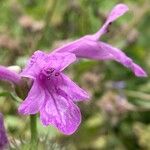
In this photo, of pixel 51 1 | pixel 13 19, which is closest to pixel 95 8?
pixel 51 1

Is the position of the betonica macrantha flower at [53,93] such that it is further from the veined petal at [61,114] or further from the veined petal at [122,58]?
the veined petal at [122,58]

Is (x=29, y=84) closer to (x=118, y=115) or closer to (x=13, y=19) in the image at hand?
(x=118, y=115)

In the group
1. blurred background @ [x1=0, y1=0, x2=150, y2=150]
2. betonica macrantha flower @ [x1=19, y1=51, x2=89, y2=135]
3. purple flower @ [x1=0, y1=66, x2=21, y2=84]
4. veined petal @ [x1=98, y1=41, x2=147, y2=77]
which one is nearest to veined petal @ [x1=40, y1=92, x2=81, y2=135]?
betonica macrantha flower @ [x1=19, y1=51, x2=89, y2=135]

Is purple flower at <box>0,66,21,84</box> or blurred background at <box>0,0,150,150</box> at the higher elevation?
purple flower at <box>0,66,21,84</box>

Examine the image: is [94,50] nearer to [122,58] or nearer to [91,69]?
[122,58]

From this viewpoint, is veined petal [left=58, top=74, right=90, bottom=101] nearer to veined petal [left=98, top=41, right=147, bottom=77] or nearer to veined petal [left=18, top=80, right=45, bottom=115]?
veined petal [left=18, top=80, right=45, bottom=115]

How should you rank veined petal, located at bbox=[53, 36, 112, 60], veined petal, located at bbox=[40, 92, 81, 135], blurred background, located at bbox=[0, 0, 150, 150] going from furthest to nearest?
blurred background, located at bbox=[0, 0, 150, 150], veined petal, located at bbox=[53, 36, 112, 60], veined petal, located at bbox=[40, 92, 81, 135]
